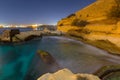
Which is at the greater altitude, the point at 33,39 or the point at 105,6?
the point at 105,6

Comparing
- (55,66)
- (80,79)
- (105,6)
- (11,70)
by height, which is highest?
(105,6)

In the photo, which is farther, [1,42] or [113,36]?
[1,42]

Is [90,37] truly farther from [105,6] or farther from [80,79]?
[80,79]

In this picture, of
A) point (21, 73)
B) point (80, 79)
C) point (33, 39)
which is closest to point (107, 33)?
point (21, 73)

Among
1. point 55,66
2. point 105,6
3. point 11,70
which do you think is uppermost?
point 105,6

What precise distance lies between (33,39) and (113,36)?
19.4 meters

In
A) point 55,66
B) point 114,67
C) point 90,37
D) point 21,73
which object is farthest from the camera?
point 90,37

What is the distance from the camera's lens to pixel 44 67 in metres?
14.5

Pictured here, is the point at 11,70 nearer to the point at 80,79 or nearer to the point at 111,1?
the point at 80,79

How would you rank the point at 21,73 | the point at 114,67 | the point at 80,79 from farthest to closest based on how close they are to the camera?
the point at 21,73 → the point at 114,67 → the point at 80,79

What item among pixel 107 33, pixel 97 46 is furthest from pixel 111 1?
pixel 97 46

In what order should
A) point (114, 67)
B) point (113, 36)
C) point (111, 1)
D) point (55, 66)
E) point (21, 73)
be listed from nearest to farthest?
point (114, 67), point (55, 66), point (21, 73), point (113, 36), point (111, 1)

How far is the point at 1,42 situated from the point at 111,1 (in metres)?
21.5

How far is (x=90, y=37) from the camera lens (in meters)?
25.6
